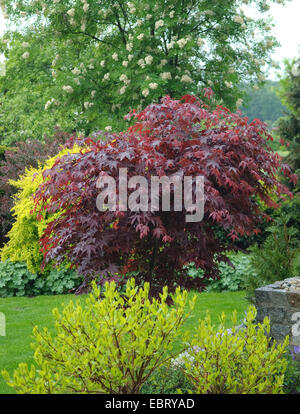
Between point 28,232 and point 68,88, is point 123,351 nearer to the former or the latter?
point 28,232

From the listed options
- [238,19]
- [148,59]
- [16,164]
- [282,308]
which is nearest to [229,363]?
[282,308]

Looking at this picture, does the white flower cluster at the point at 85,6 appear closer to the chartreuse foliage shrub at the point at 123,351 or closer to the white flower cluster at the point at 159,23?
the white flower cluster at the point at 159,23

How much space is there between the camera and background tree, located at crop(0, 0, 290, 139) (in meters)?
11.9

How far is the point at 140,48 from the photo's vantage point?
39.6 feet

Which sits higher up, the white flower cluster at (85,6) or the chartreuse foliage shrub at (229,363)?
the white flower cluster at (85,6)

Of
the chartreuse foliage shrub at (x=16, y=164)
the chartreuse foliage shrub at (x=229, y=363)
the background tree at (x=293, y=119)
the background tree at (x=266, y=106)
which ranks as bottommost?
the chartreuse foliage shrub at (x=229, y=363)

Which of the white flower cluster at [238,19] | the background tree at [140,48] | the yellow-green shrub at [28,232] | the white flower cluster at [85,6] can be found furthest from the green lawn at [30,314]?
the white flower cluster at [85,6]

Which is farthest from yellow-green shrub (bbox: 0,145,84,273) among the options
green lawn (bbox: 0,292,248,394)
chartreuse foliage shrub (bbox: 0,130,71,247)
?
chartreuse foliage shrub (bbox: 0,130,71,247)

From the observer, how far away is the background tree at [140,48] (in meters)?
11.9

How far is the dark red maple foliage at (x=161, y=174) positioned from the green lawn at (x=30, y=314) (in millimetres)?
995

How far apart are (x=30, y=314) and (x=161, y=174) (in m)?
3.72
